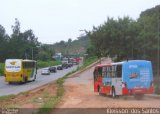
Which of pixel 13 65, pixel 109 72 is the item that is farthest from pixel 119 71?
pixel 13 65

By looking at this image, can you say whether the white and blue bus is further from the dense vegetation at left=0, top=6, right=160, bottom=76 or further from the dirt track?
the dense vegetation at left=0, top=6, right=160, bottom=76

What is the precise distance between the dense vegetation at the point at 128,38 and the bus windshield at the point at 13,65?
11486 millimetres

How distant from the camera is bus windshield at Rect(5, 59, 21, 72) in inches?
2491

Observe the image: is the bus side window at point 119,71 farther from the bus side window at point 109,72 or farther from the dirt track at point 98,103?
the bus side window at point 109,72

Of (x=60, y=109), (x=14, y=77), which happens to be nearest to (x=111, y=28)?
(x=14, y=77)

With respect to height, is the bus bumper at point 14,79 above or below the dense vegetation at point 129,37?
below

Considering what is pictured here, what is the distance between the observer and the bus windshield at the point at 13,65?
2491 inches

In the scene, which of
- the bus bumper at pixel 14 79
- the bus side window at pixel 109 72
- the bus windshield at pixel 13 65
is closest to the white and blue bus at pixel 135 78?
the bus side window at pixel 109 72

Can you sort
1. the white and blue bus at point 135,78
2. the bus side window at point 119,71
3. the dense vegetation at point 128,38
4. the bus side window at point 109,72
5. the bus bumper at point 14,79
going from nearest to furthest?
the white and blue bus at point 135,78
the bus side window at point 119,71
the bus side window at point 109,72
the dense vegetation at point 128,38
the bus bumper at point 14,79

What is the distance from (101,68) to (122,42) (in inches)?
1092

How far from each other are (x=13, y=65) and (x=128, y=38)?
14.4 m

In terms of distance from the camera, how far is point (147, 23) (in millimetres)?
60812

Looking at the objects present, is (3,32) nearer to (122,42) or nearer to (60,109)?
(122,42)

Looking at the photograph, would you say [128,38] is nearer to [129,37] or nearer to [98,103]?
[129,37]
